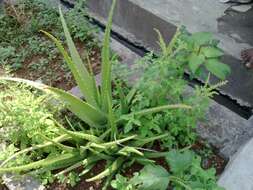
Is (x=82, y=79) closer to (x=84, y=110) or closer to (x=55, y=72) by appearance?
(x=84, y=110)

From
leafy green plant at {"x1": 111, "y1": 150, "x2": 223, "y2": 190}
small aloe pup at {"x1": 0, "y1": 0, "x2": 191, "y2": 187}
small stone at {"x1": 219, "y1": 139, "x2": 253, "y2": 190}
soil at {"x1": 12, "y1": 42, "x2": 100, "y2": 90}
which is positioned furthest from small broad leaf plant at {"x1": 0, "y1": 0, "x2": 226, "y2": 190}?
soil at {"x1": 12, "y1": 42, "x2": 100, "y2": 90}

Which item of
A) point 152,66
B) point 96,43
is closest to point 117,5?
point 96,43

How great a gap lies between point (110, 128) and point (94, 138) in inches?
4.7

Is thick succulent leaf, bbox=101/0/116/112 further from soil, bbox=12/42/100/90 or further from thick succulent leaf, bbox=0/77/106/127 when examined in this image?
soil, bbox=12/42/100/90

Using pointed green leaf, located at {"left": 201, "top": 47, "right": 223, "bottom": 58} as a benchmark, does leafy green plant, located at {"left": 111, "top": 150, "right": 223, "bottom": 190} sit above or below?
below

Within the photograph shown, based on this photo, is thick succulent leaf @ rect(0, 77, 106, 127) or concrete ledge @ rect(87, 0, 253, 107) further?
concrete ledge @ rect(87, 0, 253, 107)

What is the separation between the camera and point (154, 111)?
2160 mm

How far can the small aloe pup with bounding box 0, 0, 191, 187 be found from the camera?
2166 millimetres

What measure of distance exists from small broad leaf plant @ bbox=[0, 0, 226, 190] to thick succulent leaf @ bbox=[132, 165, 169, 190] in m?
0.14

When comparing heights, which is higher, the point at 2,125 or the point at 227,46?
the point at 227,46

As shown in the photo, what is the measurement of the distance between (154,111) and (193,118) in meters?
0.22

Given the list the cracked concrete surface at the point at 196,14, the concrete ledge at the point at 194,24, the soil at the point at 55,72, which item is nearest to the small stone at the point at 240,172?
the concrete ledge at the point at 194,24

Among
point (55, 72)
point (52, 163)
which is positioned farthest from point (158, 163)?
point (55, 72)

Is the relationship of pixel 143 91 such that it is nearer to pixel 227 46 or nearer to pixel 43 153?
pixel 43 153
